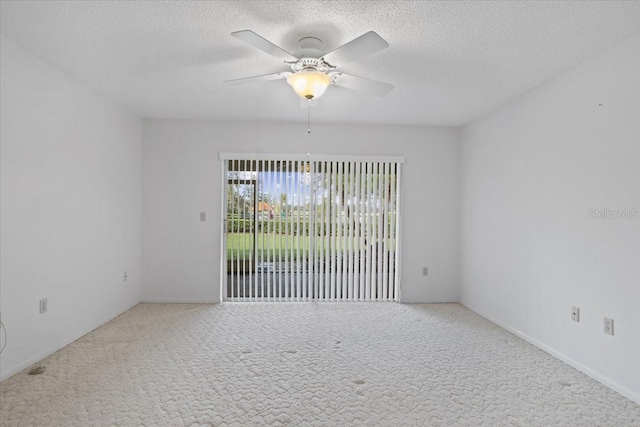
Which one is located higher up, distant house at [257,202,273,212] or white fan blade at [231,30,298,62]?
white fan blade at [231,30,298,62]

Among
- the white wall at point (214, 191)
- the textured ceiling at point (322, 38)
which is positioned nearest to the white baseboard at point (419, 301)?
the white wall at point (214, 191)

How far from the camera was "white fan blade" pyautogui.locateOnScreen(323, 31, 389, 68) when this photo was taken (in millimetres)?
2049

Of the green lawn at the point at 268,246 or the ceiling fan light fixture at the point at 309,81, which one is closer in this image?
the ceiling fan light fixture at the point at 309,81

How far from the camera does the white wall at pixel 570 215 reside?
2.50 m

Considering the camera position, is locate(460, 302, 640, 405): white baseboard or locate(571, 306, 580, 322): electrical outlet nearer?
locate(460, 302, 640, 405): white baseboard

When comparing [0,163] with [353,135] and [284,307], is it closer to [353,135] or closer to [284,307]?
[284,307]

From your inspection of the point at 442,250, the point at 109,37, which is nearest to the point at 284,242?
the point at 442,250

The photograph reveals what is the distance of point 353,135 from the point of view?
4.96 meters

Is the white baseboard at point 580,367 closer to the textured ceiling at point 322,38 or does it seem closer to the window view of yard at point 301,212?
the window view of yard at point 301,212

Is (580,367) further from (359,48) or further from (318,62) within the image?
(318,62)

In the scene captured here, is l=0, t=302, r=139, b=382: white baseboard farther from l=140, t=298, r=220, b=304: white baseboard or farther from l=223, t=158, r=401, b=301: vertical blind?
l=223, t=158, r=401, b=301: vertical blind

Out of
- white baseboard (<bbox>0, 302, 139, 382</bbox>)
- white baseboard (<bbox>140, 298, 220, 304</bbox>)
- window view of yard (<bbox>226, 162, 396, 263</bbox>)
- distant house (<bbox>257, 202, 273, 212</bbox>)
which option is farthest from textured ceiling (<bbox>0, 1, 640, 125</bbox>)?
white baseboard (<bbox>140, 298, 220, 304</bbox>)

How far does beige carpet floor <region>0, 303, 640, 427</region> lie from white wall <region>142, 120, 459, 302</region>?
92 cm

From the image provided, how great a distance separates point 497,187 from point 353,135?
1.92m
